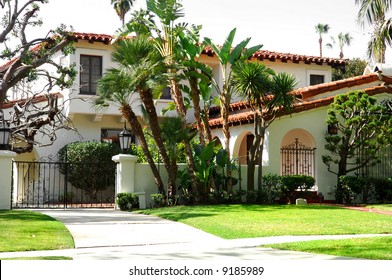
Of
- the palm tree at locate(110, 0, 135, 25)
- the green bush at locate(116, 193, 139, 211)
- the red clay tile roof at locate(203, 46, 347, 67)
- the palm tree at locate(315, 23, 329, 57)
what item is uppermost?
the palm tree at locate(315, 23, 329, 57)

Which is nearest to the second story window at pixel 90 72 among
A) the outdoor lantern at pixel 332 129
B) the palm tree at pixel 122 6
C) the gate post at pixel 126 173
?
the gate post at pixel 126 173

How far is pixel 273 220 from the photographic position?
16922 millimetres

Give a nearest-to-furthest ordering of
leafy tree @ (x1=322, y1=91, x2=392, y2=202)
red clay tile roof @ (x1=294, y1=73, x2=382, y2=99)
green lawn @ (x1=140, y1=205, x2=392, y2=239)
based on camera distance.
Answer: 1. green lawn @ (x1=140, y1=205, x2=392, y2=239)
2. leafy tree @ (x1=322, y1=91, x2=392, y2=202)
3. red clay tile roof @ (x1=294, y1=73, x2=382, y2=99)

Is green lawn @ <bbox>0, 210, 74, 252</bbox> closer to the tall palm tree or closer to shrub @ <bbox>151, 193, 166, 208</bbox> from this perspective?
shrub @ <bbox>151, 193, 166, 208</bbox>

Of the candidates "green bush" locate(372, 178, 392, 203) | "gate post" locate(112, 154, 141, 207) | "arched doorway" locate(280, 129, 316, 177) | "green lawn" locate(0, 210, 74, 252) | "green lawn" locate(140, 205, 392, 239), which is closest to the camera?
"green lawn" locate(0, 210, 74, 252)

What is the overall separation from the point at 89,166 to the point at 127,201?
22.2 ft

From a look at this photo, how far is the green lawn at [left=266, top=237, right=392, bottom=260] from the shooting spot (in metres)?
11.0

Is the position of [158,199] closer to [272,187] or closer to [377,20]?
[272,187]

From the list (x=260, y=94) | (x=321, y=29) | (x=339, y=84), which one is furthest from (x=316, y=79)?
(x=321, y=29)

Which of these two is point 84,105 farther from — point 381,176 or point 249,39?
point 381,176

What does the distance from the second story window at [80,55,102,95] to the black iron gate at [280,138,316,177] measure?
9.00 m

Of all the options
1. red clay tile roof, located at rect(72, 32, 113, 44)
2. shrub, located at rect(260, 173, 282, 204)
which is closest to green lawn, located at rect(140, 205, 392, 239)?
shrub, located at rect(260, 173, 282, 204)

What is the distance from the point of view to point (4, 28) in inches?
867

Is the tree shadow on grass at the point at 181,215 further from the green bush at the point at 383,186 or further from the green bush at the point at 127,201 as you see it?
the green bush at the point at 383,186
